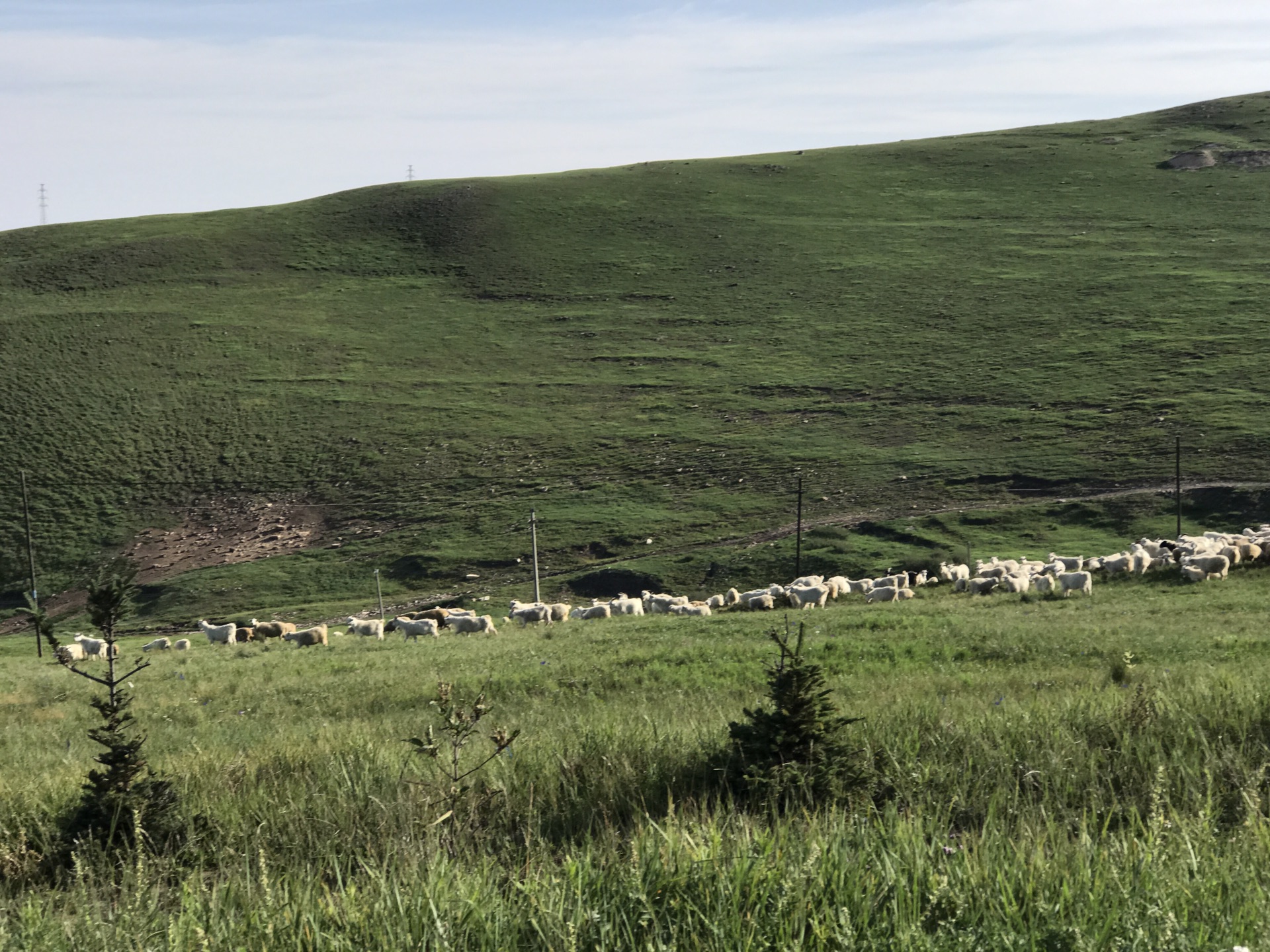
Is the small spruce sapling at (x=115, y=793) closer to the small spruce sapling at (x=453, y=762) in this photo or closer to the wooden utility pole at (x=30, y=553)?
the small spruce sapling at (x=453, y=762)

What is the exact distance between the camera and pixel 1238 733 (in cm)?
715

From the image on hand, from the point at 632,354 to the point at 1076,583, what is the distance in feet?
190

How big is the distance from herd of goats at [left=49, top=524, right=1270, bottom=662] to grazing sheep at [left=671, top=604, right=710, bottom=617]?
35 mm

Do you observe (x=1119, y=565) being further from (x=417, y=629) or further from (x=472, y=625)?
(x=417, y=629)

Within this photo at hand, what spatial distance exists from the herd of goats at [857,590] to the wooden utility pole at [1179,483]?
27.4 ft

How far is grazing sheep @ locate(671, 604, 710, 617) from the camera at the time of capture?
3061cm

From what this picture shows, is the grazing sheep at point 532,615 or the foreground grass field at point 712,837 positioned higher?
the foreground grass field at point 712,837

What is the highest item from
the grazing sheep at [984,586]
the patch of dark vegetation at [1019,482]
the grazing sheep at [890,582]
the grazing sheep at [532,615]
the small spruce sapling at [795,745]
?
the small spruce sapling at [795,745]

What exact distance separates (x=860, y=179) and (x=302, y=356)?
214 feet

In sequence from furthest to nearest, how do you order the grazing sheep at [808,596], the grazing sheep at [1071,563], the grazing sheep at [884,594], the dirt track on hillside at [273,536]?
the dirt track on hillside at [273,536] < the grazing sheep at [1071,563] < the grazing sheep at [884,594] < the grazing sheep at [808,596]

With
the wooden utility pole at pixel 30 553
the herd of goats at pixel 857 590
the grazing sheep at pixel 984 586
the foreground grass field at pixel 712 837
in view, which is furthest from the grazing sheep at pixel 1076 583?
the wooden utility pole at pixel 30 553

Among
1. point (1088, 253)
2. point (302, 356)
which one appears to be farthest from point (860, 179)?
point (302, 356)

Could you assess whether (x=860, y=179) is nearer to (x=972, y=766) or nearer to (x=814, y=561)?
(x=814, y=561)

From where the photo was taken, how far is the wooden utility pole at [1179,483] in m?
44.8
